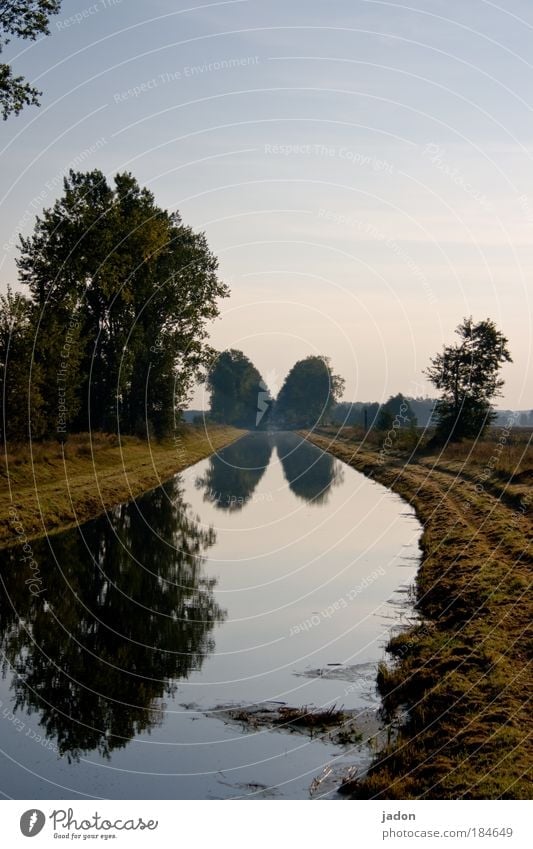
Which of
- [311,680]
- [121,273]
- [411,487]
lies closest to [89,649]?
[311,680]

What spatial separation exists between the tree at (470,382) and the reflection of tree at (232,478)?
1325cm

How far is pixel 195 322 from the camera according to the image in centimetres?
Result: 7438

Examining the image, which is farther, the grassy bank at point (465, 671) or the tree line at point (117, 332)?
the tree line at point (117, 332)

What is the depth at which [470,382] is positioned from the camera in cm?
6888

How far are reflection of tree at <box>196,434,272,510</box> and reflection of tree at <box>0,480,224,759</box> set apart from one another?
13752mm

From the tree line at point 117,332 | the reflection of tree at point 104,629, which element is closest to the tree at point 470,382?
the tree line at point 117,332

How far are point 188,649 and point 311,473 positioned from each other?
47.8 m

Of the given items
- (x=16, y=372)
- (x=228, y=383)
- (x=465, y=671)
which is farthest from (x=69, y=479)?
(x=228, y=383)

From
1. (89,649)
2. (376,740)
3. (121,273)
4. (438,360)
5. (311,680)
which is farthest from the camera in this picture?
(438,360)

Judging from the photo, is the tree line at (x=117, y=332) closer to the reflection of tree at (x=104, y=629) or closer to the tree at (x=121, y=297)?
the tree at (x=121, y=297)

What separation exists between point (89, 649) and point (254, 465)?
56882 mm

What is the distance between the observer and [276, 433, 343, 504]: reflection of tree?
51.1m

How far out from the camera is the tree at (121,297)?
192 ft
